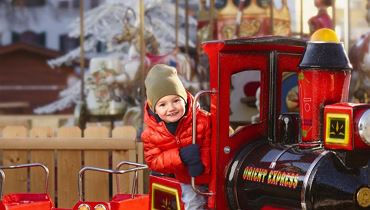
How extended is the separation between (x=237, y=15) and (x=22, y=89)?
4.62m

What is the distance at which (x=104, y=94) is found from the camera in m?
9.30

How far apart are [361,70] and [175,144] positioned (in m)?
4.39

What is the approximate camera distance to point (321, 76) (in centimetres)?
385

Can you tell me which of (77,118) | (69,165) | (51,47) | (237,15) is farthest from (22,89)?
(69,165)

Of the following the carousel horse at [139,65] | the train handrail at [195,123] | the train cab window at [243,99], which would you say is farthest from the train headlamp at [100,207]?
the carousel horse at [139,65]

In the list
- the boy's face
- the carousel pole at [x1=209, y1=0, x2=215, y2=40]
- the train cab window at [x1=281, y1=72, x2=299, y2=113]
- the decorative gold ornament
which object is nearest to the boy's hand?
the boy's face

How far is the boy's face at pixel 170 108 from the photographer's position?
4277 mm

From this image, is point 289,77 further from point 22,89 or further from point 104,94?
point 22,89

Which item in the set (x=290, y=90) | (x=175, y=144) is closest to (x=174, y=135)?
(x=175, y=144)

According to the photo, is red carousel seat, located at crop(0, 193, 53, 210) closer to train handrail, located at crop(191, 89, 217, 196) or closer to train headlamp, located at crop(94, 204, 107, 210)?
train headlamp, located at crop(94, 204, 107, 210)

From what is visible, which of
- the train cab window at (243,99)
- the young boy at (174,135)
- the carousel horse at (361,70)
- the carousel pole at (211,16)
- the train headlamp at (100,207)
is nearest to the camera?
the young boy at (174,135)

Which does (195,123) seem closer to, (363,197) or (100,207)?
(100,207)

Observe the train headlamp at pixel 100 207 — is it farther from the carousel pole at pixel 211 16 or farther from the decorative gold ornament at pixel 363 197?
the carousel pole at pixel 211 16

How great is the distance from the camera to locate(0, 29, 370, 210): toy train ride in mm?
3668
